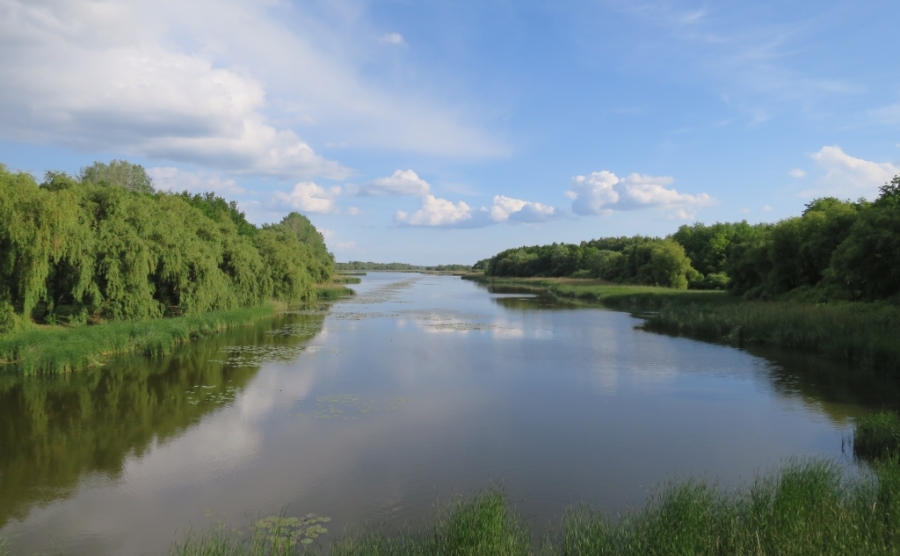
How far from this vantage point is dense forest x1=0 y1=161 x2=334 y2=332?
16875mm

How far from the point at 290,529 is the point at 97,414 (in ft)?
25.3

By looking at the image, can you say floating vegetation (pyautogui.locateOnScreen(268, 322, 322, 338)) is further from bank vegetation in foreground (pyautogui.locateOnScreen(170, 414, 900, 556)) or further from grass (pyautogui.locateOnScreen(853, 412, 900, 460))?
grass (pyautogui.locateOnScreen(853, 412, 900, 460))

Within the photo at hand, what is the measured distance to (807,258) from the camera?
103ft

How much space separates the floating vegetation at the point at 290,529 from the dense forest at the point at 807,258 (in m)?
22.0

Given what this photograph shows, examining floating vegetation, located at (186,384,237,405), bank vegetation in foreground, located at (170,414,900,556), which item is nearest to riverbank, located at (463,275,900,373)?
bank vegetation in foreground, located at (170,414,900,556)

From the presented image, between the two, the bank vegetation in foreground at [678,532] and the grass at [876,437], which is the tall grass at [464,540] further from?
the grass at [876,437]

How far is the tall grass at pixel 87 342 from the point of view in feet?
50.8

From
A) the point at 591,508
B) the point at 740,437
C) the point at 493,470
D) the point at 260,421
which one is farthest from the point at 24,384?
the point at 740,437

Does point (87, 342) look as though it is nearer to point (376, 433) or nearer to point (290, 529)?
point (376, 433)

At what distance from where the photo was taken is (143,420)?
11961 mm

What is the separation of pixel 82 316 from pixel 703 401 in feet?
63.9

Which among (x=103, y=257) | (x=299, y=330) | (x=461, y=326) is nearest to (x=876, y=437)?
(x=461, y=326)

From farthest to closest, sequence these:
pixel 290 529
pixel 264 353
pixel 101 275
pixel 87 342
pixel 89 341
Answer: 1. pixel 101 275
2. pixel 264 353
3. pixel 89 341
4. pixel 87 342
5. pixel 290 529

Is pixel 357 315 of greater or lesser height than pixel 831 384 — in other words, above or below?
above
